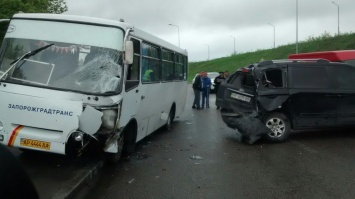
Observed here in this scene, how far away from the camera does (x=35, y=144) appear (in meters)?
6.47

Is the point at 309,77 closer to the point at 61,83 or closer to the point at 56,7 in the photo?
the point at 61,83

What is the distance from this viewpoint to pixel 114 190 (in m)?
6.28

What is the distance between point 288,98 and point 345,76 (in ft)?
5.50

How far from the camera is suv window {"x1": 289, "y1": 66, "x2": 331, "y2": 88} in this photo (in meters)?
10.0

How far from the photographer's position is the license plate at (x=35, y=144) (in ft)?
21.1

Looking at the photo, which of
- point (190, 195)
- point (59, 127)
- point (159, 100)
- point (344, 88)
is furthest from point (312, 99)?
point (59, 127)

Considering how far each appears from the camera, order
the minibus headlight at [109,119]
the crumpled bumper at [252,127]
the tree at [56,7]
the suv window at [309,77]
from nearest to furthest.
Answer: the minibus headlight at [109,119], the crumpled bumper at [252,127], the suv window at [309,77], the tree at [56,7]

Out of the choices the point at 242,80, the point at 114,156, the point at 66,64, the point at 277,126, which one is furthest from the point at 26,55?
the point at 277,126

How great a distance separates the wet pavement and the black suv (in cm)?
47

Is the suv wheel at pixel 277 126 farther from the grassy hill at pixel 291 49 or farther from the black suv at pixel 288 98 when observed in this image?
the grassy hill at pixel 291 49

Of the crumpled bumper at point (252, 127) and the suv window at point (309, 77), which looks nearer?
the crumpled bumper at point (252, 127)

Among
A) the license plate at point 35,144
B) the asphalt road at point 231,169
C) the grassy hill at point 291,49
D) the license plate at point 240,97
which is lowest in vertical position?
the asphalt road at point 231,169

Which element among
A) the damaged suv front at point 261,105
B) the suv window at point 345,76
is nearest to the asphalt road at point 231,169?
the damaged suv front at point 261,105

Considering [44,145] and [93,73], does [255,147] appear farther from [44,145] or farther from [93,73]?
[44,145]
